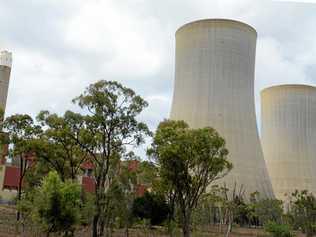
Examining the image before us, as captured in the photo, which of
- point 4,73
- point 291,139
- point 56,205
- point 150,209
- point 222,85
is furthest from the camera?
point 4,73

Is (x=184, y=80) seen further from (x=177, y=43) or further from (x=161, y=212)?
(x=161, y=212)

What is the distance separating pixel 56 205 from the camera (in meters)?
10.7

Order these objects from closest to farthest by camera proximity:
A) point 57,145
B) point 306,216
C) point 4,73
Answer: point 57,145
point 306,216
point 4,73

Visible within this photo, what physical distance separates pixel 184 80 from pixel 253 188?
26.3 ft

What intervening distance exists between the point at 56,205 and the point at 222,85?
17.4m

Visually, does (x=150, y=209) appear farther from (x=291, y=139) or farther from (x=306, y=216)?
(x=291, y=139)

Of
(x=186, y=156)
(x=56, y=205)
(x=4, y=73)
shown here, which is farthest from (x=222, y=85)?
(x=4, y=73)

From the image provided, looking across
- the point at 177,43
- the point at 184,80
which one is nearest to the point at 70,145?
the point at 184,80

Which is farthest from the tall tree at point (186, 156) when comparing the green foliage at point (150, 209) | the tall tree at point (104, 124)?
the green foliage at point (150, 209)

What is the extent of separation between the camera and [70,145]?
15.4m

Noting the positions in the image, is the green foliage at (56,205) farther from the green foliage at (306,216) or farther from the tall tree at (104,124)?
the green foliage at (306,216)

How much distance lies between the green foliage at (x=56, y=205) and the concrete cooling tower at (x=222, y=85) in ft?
51.6

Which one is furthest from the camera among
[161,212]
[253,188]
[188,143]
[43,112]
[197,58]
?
[253,188]

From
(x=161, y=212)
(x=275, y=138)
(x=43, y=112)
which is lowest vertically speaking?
(x=161, y=212)
